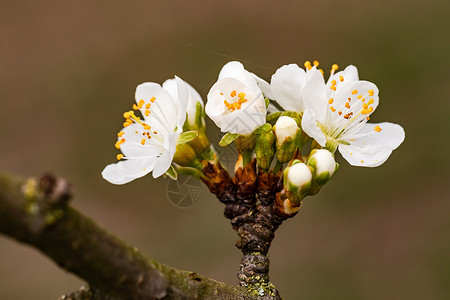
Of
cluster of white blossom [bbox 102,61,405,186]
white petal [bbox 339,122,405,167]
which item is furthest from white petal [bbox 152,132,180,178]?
white petal [bbox 339,122,405,167]

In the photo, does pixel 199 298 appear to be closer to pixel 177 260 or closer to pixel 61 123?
pixel 177 260

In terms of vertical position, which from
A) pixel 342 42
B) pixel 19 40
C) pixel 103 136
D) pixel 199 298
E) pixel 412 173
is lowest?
pixel 199 298

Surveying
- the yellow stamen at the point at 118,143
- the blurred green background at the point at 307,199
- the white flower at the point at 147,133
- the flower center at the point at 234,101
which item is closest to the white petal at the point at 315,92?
the flower center at the point at 234,101

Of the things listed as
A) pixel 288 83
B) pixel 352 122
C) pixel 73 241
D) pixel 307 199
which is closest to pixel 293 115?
pixel 288 83

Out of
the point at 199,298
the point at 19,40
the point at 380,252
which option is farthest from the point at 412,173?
the point at 19,40

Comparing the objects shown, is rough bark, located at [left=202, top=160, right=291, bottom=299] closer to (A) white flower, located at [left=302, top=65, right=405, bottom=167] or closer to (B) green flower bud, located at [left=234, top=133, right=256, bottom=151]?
(B) green flower bud, located at [left=234, top=133, right=256, bottom=151]

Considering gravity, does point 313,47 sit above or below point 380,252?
above
